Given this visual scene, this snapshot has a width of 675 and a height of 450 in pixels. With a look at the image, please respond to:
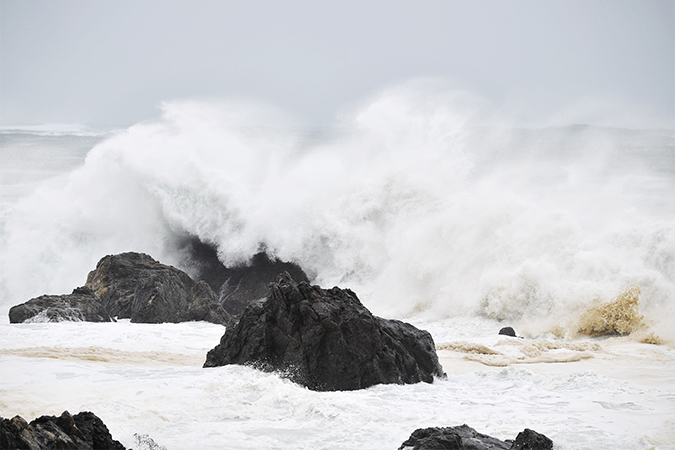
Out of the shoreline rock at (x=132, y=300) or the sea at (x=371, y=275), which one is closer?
the sea at (x=371, y=275)

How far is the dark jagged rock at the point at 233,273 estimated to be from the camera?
56.6ft

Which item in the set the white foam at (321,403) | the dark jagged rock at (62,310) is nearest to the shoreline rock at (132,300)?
the dark jagged rock at (62,310)

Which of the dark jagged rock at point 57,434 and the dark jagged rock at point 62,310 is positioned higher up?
the dark jagged rock at point 57,434

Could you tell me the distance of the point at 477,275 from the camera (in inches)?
594

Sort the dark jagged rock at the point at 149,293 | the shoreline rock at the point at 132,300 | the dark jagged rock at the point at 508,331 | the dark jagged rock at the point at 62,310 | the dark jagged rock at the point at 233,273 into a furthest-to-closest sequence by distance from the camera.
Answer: the dark jagged rock at the point at 233,273 → the dark jagged rock at the point at 149,293 → the dark jagged rock at the point at 508,331 → the shoreline rock at the point at 132,300 → the dark jagged rock at the point at 62,310

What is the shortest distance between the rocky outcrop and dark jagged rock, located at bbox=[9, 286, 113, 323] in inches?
327

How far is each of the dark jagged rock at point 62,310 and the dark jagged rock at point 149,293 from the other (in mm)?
871

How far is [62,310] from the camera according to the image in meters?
11.4

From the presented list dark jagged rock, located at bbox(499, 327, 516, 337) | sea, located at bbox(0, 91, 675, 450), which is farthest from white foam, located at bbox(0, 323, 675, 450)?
dark jagged rock, located at bbox(499, 327, 516, 337)

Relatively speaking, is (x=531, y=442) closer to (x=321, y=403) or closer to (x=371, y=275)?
(x=321, y=403)

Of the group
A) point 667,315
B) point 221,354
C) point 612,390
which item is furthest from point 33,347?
point 667,315

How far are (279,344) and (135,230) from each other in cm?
1283

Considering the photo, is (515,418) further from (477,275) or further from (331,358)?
(477,275)

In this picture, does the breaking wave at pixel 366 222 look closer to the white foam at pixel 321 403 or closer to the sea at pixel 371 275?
the sea at pixel 371 275
